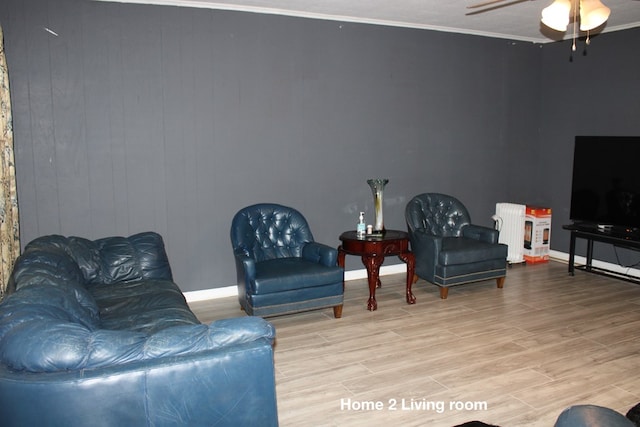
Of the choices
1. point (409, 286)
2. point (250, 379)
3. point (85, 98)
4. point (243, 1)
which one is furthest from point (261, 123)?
point (250, 379)

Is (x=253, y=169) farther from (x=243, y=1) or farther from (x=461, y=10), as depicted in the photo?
(x=461, y=10)

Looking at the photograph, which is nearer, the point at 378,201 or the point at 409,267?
the point at 409,267

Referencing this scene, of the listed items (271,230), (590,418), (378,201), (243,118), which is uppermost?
(243,118)

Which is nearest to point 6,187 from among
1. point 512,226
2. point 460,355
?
point 460,355

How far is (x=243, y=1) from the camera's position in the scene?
484 cm

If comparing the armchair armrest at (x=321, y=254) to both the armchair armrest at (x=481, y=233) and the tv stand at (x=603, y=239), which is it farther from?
the tv stand at (x=603, y=239)

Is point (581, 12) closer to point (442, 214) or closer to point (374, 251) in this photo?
point (374, 251)

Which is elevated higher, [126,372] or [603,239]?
[126,372]

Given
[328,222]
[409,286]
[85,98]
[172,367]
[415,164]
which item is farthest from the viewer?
[415,164]

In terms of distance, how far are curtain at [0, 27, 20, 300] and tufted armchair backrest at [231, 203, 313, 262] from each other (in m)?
1.76

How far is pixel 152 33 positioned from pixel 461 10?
9.76 ft

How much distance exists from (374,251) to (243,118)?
1842mm

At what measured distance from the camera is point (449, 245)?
5.39 m

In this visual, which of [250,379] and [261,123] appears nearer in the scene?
[250,379]
